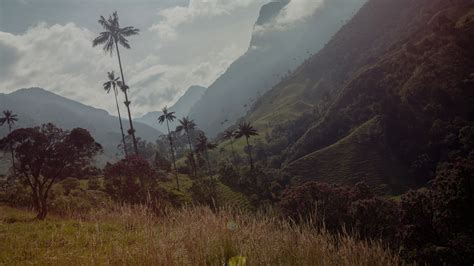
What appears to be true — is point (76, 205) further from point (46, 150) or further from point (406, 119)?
point (406, 119)

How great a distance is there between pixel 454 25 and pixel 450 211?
8603 cm

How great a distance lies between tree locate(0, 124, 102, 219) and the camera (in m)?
16.8

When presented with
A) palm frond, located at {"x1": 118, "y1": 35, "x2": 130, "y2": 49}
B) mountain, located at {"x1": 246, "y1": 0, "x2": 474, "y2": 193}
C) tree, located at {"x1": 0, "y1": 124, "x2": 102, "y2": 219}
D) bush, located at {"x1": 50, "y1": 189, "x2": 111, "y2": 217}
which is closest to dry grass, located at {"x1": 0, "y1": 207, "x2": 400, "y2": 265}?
bush, located at {"x1": 50, "y1": 189, "x2": 111, "y2": 217}

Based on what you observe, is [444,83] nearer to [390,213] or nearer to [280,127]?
[390,213]

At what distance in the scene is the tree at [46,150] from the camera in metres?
16.8

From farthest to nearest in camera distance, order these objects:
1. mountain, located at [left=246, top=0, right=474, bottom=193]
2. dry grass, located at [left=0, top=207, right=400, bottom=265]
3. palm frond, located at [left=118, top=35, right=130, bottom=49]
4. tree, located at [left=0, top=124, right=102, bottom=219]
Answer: mountain, located at [left=246, top=0, right=474, bottom=193]
palm frond, located at [left=118, top=35, right=130, bottom=49]
tree, located at [left=0, top=124, right=102, bottom=219]
dry grass, located at [left=0, top=207, right=400, bottom=265]

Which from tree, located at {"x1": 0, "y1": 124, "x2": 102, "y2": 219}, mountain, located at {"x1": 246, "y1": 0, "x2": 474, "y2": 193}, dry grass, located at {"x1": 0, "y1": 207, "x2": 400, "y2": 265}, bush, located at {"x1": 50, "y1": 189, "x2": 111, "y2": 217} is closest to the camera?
dry grass, located at {"x1": 0, "y1": 207, "x2": 400, "y2": 265}

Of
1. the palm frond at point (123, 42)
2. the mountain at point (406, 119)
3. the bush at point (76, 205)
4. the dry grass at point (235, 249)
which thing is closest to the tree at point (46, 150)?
the bush at point (76, 205)

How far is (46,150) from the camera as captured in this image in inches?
678

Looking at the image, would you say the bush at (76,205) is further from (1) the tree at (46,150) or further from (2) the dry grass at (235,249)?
(2) the dry grass at (235,249)

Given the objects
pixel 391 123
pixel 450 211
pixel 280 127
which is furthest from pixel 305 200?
pixel 280 127

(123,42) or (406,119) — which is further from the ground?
(123,42)

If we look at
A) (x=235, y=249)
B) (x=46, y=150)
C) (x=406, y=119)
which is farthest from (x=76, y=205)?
(x=406, y=119)

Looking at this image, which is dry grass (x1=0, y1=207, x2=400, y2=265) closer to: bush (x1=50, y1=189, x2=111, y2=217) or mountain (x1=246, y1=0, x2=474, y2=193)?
bush (x1=50, y1=189, x2=111, y2=217)
